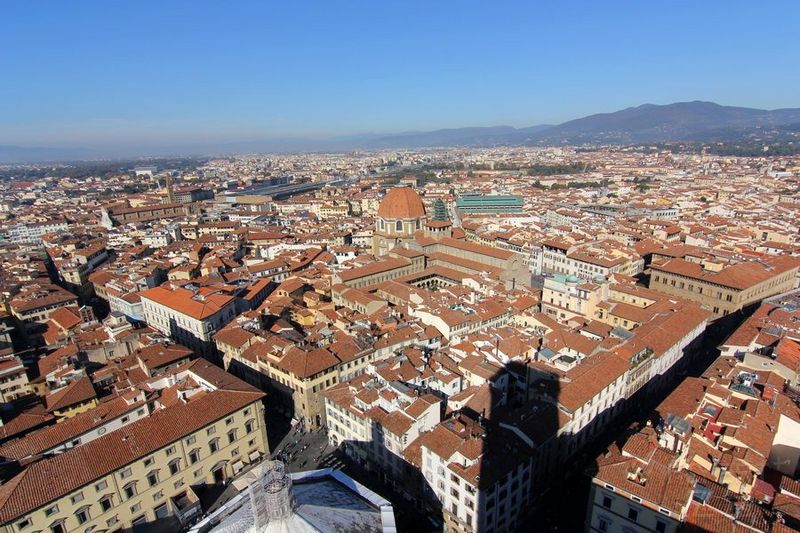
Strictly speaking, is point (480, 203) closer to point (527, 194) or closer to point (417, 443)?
point (527, 194)

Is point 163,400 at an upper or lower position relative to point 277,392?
upper

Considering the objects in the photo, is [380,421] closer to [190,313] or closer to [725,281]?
[190,313]

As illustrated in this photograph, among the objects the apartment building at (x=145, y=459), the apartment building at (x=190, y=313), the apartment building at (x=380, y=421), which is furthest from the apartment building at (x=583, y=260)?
the apartment building at (x=145, y=459)

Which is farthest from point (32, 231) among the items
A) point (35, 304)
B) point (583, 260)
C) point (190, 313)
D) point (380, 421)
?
point (583, 260)

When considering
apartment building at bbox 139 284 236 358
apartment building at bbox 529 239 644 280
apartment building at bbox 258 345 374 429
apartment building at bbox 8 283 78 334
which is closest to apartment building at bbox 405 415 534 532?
apartment building at bbox 258 345 374 429

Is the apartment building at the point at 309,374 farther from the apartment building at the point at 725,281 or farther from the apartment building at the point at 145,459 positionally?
the apartment building at the point at 725,281

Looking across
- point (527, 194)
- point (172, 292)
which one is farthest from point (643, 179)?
point (172, 292)

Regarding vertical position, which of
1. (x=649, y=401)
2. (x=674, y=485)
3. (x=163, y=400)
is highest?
(x=674, y=485)
